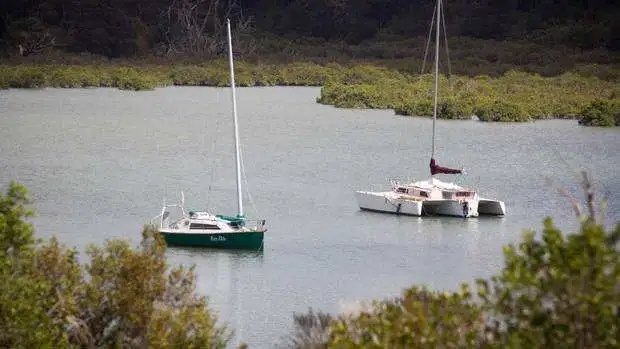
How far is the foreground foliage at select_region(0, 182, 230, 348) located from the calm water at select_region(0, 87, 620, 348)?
9014mm

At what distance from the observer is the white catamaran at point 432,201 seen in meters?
50.3

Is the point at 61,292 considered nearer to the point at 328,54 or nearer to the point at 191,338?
the point at 191,338

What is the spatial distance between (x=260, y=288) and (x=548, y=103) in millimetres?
52986

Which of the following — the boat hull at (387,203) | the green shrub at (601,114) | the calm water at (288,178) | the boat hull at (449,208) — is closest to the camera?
the calm water at (288,178)

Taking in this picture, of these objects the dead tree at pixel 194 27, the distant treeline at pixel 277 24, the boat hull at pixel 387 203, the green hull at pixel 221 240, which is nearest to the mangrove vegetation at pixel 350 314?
the green hull at pixel 221 240

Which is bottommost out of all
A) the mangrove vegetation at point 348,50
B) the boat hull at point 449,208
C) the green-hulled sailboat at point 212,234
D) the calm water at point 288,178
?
the calm water at point 288,178

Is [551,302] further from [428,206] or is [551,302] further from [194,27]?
[194,27]

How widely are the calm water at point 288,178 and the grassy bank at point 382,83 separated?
207cm

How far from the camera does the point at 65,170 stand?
6212 centimetres

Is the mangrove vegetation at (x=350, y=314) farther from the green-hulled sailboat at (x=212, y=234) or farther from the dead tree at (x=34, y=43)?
the dead tree at (x=34, y=43)

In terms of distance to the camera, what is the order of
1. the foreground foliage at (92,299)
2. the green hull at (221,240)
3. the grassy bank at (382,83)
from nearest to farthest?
the foreground foliage at (92,299) < the green hull at (221,240) < the grassy bank at (382,83)

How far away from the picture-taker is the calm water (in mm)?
40281

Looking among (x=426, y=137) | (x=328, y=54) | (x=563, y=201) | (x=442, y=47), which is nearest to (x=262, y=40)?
(x=328, y=54)

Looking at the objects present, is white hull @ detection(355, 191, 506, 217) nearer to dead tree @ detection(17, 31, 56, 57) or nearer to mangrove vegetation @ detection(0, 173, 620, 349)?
mangrove vegetation @ detection(0, 173, 620, 349)
